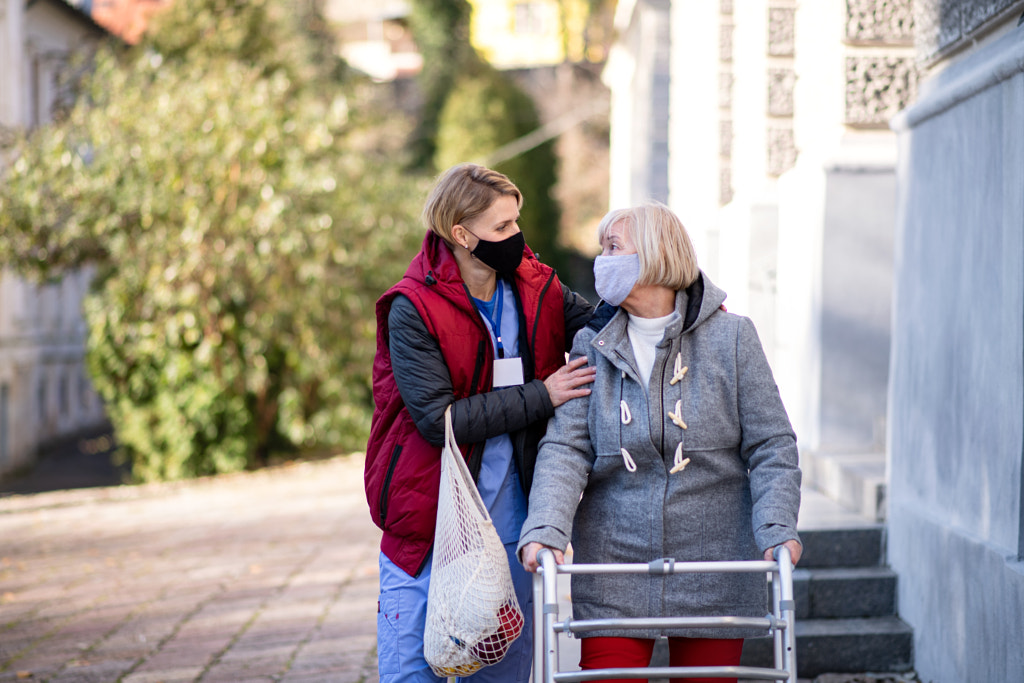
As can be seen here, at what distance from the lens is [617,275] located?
2854mm

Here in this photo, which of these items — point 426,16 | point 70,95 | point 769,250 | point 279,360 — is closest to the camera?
point 769,250

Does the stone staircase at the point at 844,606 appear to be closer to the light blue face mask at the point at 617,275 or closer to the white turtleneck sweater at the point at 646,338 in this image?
the white turtleneck sweater at the point at 646,338

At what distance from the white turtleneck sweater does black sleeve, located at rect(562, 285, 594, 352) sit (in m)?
0.35

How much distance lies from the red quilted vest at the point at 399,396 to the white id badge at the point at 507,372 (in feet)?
0.07

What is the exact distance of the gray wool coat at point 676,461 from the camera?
9.14 feet

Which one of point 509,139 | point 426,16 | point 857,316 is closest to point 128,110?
point 857,316

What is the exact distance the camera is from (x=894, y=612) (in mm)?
5066

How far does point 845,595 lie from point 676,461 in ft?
8.84

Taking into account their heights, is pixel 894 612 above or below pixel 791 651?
below

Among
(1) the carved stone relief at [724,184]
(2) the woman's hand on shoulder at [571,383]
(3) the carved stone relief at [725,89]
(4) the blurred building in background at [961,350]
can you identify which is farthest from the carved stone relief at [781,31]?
(2) the woman's hand on shoulder at [571,383]

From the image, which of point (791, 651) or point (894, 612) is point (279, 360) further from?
point (791, 651)

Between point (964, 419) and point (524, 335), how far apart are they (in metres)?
2.13

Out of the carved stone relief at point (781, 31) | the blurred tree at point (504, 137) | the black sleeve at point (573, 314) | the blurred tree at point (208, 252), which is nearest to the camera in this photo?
the black sleeve at point (573, 314)

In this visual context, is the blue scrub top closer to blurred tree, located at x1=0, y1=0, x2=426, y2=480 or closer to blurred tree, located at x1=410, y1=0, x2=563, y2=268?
blurred tree, located at x1=0, y1=0, x2=426, y2=480
